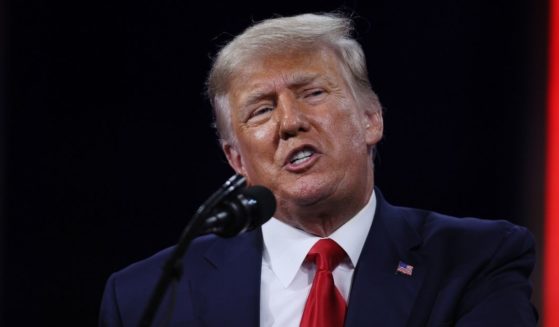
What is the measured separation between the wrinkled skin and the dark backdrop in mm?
613

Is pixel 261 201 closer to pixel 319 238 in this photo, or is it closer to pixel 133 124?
pixel 319 238

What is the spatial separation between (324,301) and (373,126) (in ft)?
2.26

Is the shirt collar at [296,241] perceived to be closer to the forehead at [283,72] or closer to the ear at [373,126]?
the ear at [373,126]

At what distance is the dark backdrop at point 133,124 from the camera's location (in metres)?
3.33

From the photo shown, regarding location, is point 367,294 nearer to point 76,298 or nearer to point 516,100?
point 516,100

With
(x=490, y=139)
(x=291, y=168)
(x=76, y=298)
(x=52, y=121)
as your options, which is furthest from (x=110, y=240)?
(x=490, y=139)

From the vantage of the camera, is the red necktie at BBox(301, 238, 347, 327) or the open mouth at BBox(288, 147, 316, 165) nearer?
the red necktie at BBox(301, 238, 347, 327)

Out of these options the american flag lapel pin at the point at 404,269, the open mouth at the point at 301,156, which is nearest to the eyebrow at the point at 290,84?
the open mouth at the point at 301,156

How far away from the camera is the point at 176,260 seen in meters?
A: 1.73

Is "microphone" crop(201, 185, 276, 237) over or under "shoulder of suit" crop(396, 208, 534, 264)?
over

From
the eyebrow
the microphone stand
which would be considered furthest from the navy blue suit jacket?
the microphone stand

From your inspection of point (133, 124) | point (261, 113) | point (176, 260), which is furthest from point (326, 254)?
point (133, 124)

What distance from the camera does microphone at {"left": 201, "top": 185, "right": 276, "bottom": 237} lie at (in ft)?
5.94

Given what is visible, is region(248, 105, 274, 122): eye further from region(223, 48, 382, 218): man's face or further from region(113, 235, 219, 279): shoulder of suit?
region(113, 235, 219, 279): shoulder of suit
